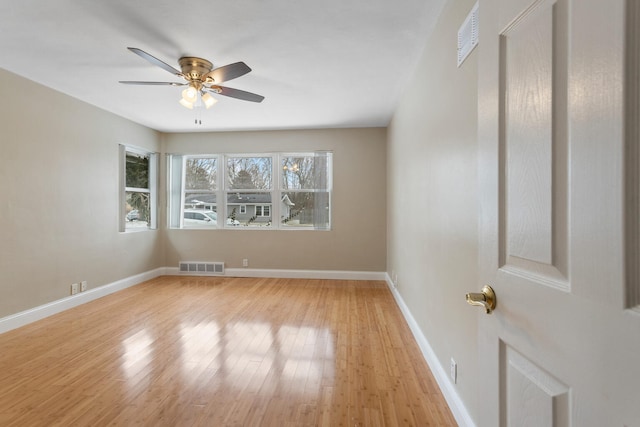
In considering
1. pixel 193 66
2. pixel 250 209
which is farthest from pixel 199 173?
pixel 193 66

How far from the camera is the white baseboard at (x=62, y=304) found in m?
3.14

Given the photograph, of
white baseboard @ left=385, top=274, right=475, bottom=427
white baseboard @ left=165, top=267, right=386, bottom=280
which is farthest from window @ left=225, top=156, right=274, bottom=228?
white baseboard @ left=385, top=274, right=475, bottom=427

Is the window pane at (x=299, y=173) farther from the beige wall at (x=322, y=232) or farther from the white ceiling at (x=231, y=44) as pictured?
the white ceiling at (x=231, y=44)

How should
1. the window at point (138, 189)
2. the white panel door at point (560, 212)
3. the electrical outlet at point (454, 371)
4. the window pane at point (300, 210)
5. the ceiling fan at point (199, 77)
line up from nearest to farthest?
the white panel door at point (560, 212)
the electrical outlet at point (454, 371)
the ceiling fan at point (199, 77)
the window at point (138, 189)
the window pane at point (300, 210)

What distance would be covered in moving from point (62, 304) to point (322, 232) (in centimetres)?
362

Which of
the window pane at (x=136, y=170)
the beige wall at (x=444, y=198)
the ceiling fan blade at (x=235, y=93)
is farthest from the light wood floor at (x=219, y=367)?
the ceiling fan blade at (x=235, y=93)

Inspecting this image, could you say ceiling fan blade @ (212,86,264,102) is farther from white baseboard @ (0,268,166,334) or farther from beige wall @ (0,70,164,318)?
white baseboard @ (0,268,166,334)

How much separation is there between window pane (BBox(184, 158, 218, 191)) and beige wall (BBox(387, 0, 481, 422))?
148 inches

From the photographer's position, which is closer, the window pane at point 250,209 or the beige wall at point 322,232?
the beige wall at point 322,232

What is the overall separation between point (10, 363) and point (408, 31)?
13.4ft

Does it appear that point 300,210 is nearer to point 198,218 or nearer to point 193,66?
point 198,218

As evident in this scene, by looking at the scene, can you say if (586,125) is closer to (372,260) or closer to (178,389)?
(178,389)

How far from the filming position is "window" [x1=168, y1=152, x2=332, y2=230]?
17.7 ft

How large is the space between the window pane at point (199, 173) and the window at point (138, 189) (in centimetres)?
54
